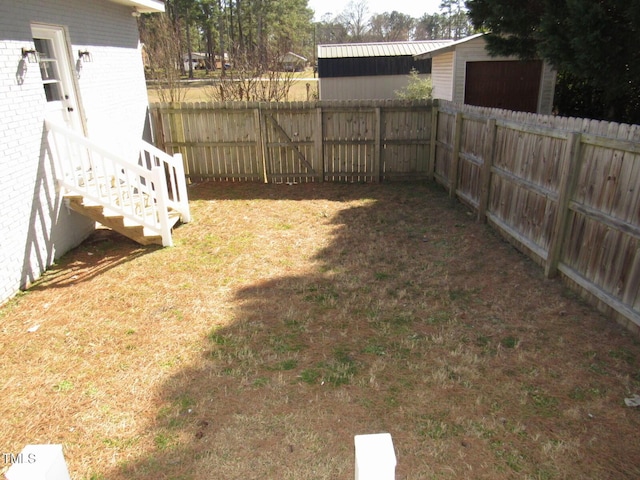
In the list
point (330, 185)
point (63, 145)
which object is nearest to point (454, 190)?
A: point (330, 185)

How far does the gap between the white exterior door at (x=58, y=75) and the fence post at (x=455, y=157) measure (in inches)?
243

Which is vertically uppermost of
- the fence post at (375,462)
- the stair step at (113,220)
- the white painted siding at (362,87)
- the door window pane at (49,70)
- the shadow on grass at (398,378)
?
the door window pane at (49,70)

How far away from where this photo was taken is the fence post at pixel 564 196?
4504 mm

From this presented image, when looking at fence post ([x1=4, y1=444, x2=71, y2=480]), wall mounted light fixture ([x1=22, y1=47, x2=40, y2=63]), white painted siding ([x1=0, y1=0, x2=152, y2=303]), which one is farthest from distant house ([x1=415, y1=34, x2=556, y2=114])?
fence post ([x1=4, y1=444, x2=71, y2=480])

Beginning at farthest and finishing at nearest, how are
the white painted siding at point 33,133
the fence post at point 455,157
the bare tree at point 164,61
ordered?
the bare tree at point 164,61, the fence post at point 455,157, the white painted siding at point 33,133

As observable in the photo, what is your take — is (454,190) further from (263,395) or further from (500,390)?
(263,395)

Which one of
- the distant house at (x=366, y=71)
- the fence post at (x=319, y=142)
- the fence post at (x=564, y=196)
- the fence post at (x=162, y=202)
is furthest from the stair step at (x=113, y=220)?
the distant house at (x=366, y=71)

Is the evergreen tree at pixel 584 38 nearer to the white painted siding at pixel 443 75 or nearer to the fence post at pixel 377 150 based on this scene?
the fence post at pixel 377 150

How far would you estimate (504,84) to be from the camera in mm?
11500

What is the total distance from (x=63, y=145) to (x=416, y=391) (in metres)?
5.76

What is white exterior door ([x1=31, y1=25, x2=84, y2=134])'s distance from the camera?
243 inches

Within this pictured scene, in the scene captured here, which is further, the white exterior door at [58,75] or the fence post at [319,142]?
the fence post at [319,142]

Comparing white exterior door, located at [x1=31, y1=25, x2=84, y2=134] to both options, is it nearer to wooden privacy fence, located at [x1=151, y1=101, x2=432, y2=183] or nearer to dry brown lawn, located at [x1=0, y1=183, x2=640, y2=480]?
dry brown lawn, located at [x1=0, y1=183, x2=640, y2=480]

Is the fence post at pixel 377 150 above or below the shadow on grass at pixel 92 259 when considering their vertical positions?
above
